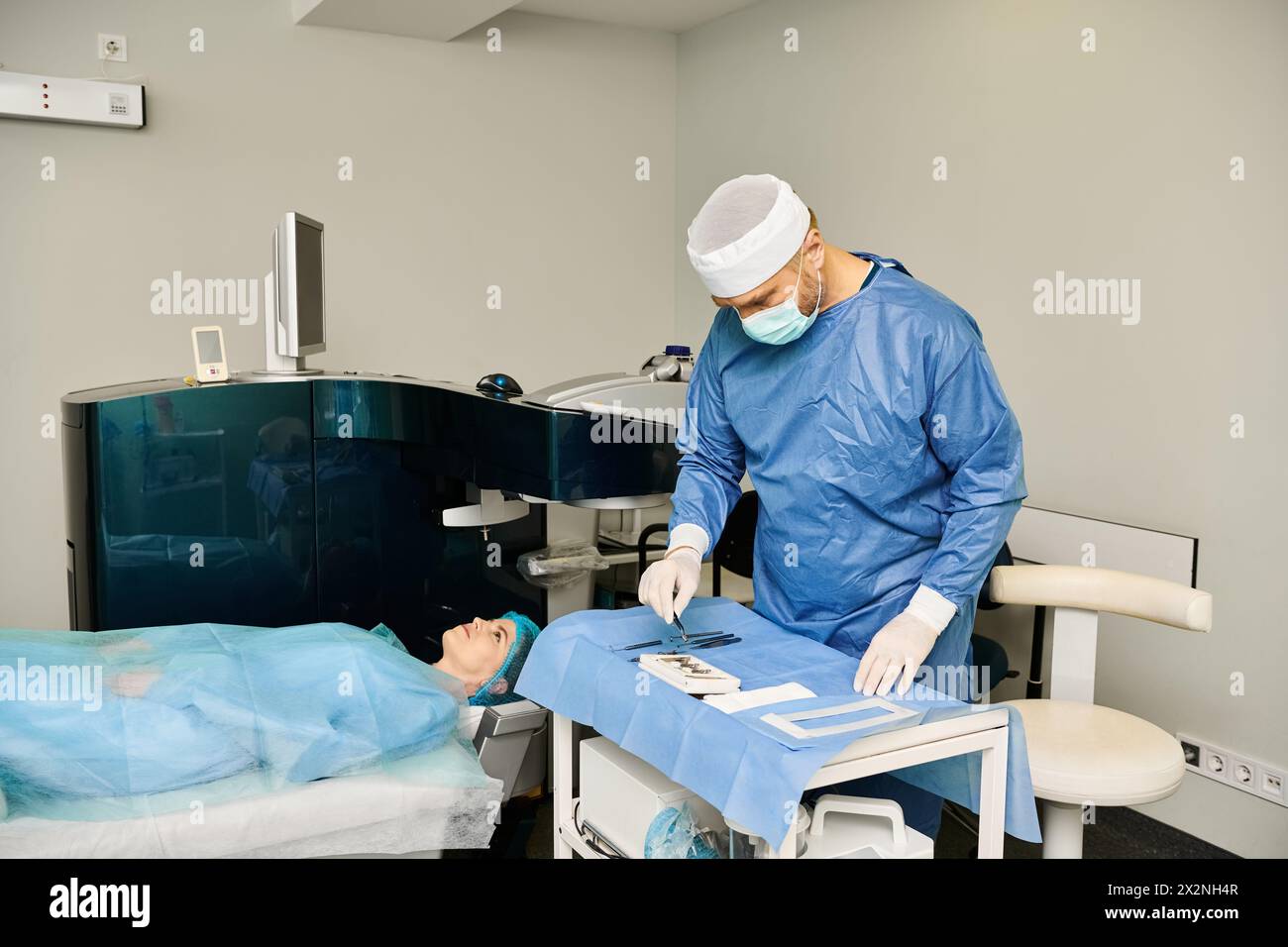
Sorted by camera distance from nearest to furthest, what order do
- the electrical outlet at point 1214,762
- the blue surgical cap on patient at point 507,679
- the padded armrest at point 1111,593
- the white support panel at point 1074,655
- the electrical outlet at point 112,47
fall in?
the padded armrest at point 1111,593 → the white support panel at point 1074,655 → the blue surgical cap on patient at point 507,679 → the electrical outlet at point 1214,762 → the electrical outlet at point 112,47

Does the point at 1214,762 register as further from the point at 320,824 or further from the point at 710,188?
the point at 710,188

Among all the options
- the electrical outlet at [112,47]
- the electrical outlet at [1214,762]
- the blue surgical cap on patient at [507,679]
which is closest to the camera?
the blue surgical cap on patient at [507,679]

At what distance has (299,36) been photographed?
352cm

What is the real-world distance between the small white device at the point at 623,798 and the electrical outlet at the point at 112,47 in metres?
2.76

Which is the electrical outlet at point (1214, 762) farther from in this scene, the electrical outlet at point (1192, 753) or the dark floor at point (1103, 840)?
the dark floor at point (1103, 840)

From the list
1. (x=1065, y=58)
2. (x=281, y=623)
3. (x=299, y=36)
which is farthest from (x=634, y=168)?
(x=281, y=623)

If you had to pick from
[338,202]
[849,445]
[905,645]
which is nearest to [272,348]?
[338,202]

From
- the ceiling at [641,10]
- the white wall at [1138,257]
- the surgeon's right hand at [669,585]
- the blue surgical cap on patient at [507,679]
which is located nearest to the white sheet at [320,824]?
the blue surgical cap on patient at [507,679]

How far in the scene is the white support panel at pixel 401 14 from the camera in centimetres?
327

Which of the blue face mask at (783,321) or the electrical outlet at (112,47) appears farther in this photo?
the electrical outlet at (112,47)

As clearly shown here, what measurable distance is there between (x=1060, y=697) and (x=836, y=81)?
7.26 feet

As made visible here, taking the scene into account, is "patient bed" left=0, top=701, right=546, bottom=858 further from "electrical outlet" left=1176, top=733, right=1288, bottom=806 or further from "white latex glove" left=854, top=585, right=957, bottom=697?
"electrical outlet" left=1176, top=733, right=1288, bottom=806

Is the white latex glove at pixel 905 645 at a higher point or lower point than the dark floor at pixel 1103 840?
higher
